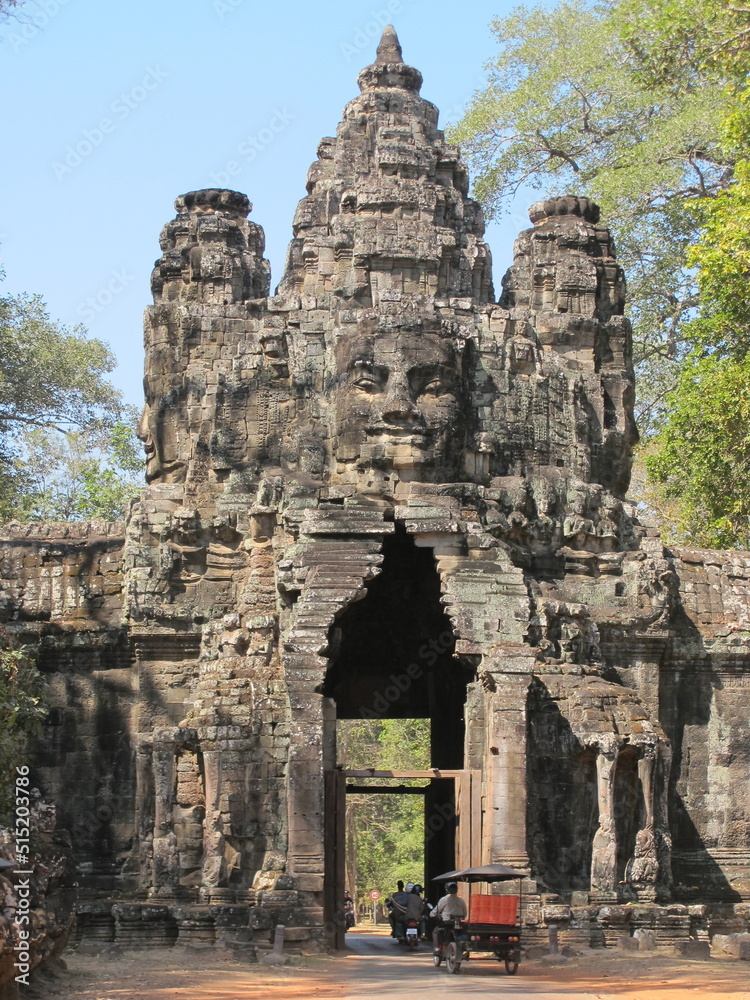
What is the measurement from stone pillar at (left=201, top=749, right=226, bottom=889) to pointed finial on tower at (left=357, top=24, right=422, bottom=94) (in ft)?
36.7

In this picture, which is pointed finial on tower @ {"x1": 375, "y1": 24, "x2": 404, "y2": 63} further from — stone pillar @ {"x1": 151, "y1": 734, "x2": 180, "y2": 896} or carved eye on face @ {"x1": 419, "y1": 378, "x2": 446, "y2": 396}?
stone pillar @ {"x1": 151, "y1": 734, "x2": 180, "y2": 896}

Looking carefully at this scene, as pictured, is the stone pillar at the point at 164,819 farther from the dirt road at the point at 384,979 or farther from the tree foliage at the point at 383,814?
the tree foliage at the point at 383,814

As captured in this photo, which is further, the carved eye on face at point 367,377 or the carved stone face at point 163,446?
the carved stone face at point 163,446

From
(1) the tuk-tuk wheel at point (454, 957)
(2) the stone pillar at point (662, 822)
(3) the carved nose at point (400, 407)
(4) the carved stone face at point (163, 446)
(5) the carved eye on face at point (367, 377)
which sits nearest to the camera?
(1) the tuk-tuk wheel at point (454, 957)

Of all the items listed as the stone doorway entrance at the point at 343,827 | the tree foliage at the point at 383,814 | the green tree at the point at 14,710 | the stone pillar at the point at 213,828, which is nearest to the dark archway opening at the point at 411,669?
the stone doorway entrance at the point at 343,827

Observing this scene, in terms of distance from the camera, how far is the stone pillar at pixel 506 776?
67.1 ft

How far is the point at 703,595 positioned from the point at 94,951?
33.3 feet

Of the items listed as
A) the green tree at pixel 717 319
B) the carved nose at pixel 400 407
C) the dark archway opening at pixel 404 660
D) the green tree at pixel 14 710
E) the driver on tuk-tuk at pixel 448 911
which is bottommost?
the driver on tuk-tuk at pixel 448 911

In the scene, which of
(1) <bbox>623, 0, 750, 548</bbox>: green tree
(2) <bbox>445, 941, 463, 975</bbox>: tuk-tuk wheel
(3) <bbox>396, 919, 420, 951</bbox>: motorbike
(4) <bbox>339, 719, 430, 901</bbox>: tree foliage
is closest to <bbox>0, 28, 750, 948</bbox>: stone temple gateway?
(2) <bbox>445, 941, 463, 975</bbox>: tuk-tuk wheel

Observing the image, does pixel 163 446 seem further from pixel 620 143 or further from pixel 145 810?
pixel 620 143

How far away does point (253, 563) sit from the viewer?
23062 millimetres

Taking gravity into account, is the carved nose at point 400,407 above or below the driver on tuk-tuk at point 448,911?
above

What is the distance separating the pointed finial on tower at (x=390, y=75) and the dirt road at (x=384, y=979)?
518 inches

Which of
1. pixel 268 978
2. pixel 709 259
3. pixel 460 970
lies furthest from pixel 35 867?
pixel 709 259
